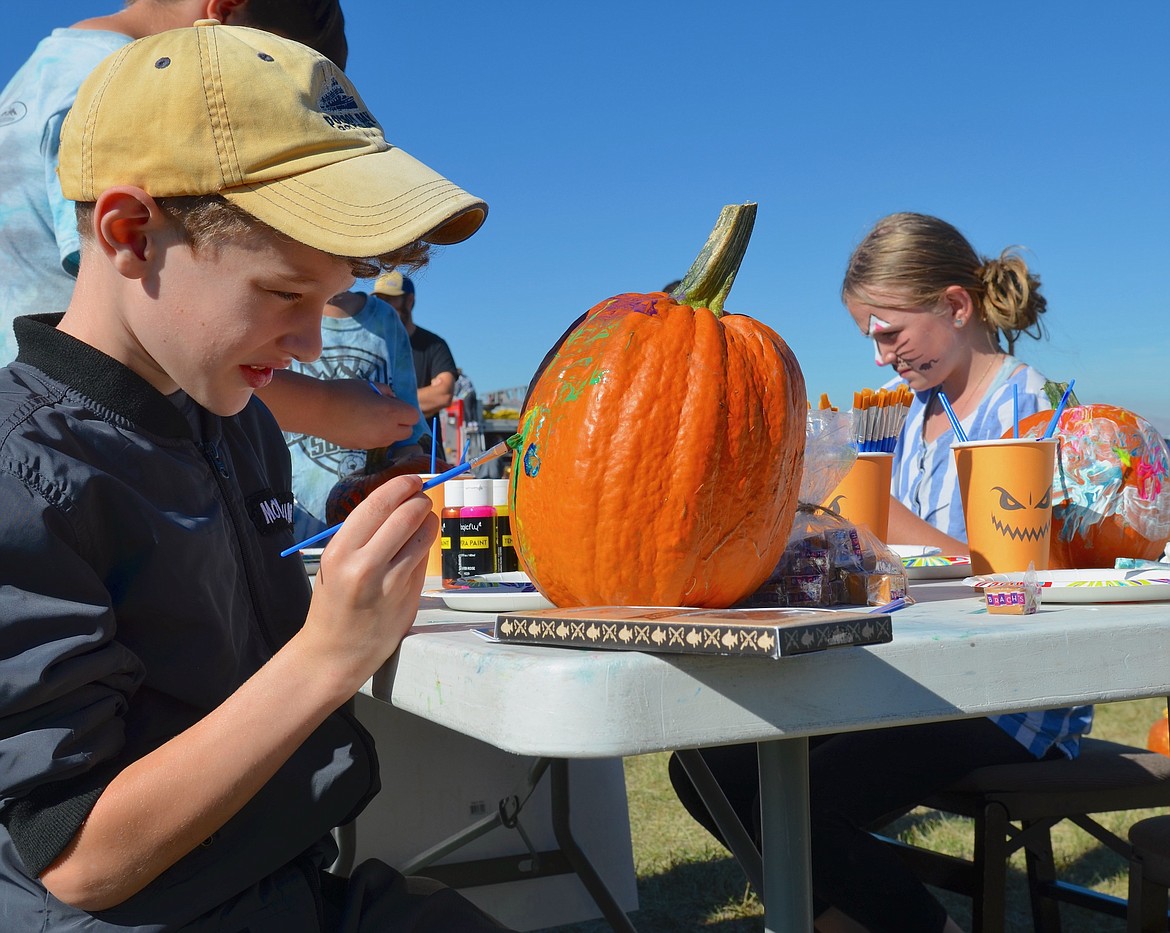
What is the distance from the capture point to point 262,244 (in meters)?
1.09

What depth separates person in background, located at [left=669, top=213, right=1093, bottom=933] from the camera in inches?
A: 62.1

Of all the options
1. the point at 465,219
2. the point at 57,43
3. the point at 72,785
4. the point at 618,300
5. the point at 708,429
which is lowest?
the point at 72,785

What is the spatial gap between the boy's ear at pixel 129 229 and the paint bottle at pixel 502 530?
588mm

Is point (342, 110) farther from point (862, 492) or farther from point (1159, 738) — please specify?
point (1159, 738)

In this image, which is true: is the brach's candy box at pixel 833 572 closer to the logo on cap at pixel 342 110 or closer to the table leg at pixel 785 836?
the table leg at pixel 785 836

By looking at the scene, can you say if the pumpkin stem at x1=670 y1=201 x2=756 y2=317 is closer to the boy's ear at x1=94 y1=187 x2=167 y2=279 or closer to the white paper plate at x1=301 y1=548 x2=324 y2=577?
the boy's ear at x1=94 y1=187 x2=167 y2=279

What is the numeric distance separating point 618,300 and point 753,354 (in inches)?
7.0

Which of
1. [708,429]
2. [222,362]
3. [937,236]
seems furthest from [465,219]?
[937,236]

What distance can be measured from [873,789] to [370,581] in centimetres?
114

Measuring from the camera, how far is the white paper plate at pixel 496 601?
1.22 meters

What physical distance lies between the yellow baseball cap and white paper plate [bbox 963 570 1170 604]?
0.79 m

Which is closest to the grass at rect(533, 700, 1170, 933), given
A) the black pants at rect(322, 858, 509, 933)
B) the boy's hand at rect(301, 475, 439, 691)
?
the black pants at rect(322, 858, 509, 933)

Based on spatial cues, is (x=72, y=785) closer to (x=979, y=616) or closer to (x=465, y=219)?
(x=465, y=219)

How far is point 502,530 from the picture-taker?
1581 mm
